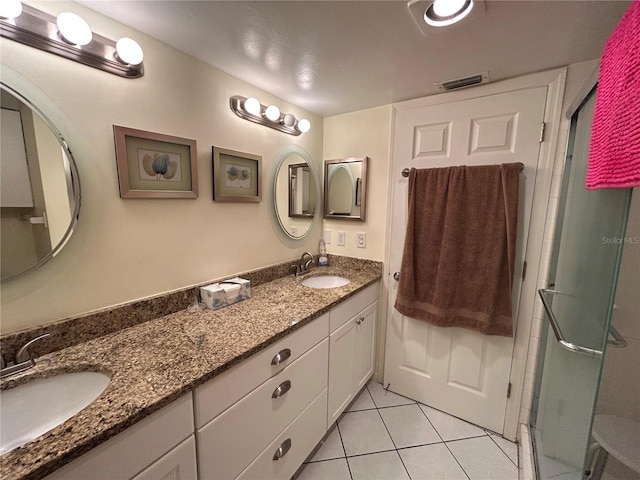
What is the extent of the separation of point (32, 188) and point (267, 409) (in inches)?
45.3

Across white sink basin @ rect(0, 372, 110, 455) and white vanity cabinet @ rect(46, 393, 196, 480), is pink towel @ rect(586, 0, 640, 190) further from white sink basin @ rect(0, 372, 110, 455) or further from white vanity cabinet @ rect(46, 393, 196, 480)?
white sink basin @ rect(0, 372, 110, 455)

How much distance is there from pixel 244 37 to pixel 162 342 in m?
1.27

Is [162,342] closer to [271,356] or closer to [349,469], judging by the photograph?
[271,356]

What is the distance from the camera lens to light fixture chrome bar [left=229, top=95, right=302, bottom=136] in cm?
141

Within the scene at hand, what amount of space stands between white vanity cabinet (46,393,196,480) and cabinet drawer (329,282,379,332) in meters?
0.80

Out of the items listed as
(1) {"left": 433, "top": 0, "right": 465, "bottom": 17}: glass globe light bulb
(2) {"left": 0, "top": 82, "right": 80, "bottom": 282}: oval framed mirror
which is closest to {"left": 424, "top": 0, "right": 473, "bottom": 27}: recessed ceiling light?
(1) {"left": 433, "top": 0, "right": 465, "bottom": 17}: glass globe light bulb

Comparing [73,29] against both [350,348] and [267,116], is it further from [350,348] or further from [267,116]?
[350,348]

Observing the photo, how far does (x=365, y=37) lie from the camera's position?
107cm

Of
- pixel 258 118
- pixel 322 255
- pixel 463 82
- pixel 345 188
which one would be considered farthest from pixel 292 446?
pixel 463 82

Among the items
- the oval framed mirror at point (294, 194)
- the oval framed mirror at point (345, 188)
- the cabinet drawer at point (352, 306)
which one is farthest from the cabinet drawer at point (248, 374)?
the oval framed mirror at point (345, 188)

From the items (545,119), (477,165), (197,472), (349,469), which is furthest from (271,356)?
(545,119)

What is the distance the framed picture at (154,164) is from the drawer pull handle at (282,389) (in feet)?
3.18

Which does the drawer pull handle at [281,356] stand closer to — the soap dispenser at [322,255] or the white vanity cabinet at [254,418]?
the white vanity cabinet at [254,418]

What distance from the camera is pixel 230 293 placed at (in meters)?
1.33
